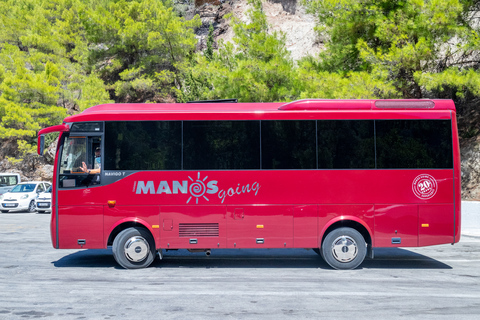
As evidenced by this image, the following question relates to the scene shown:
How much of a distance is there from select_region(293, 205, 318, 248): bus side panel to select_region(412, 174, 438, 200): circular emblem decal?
216 cm

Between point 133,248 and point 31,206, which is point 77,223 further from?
point 31,206

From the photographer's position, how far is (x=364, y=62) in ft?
73.3

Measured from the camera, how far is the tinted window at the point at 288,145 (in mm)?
9312

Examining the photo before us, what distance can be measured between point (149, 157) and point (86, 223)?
73.8 inches

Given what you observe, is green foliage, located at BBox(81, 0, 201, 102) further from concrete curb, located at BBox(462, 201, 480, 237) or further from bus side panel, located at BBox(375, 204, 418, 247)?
bus side panel, located at BBox(375, 204, 418, 247)

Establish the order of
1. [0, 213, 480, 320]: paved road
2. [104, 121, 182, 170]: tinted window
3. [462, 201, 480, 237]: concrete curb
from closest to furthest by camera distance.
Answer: [0, 213, 480, 320]: paved road < [104, 121, 182, 170]: tinted window < [462, 201, 480, 237]: concrete curb

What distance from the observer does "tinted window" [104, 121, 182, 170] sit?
9.23 m

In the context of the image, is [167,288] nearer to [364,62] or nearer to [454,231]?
[454,231]

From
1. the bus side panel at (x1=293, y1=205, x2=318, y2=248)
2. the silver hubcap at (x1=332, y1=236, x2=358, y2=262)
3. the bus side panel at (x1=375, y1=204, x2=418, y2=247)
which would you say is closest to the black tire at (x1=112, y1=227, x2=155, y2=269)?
the bus side panel at (x1=293, y1=205, x2=318, y2=248)

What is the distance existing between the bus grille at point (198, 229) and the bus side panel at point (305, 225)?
5.48 feet

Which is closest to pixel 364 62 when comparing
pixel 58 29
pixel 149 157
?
pixel 149 157

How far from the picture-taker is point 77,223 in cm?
914

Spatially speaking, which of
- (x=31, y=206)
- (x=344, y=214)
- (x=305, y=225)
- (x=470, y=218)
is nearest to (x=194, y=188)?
(x=305, y=225)

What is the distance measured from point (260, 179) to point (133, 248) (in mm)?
3028
